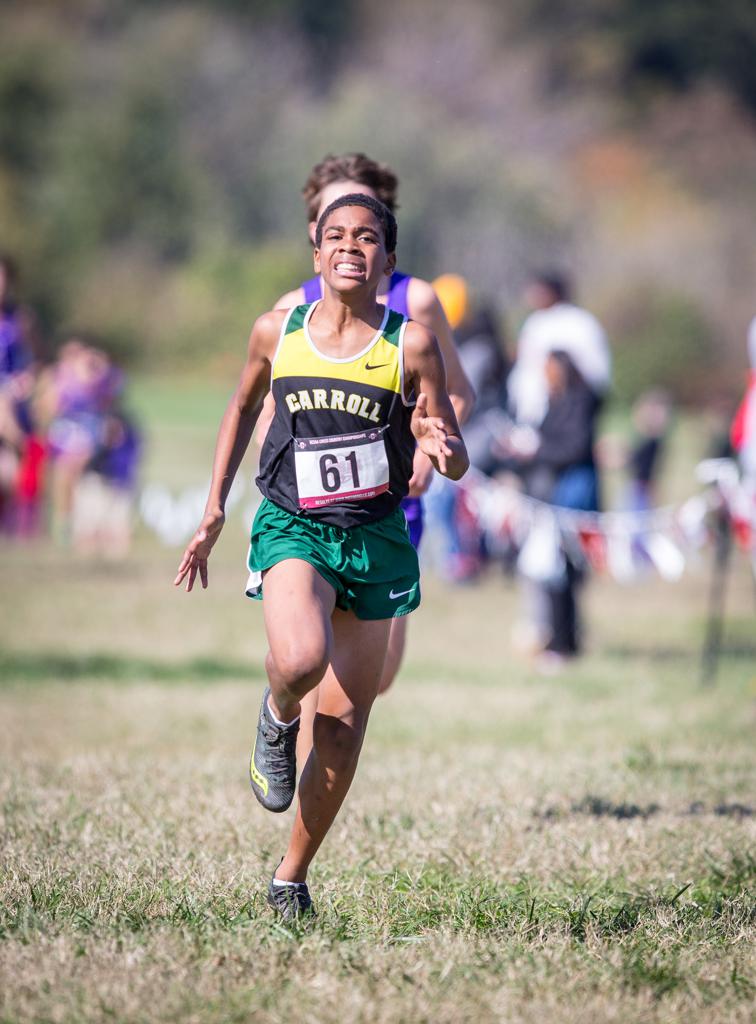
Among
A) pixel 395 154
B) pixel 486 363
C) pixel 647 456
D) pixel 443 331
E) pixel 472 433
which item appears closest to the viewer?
pixel 443 331

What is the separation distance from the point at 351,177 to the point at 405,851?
2501 mm

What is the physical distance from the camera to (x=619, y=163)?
6831 centimetres

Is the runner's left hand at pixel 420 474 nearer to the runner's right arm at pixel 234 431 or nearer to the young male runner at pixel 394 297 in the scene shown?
the young male runner at pixel 394 297

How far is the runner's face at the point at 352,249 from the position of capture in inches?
171

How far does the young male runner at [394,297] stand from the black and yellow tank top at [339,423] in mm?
623

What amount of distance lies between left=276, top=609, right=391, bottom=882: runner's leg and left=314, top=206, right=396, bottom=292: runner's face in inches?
40.6

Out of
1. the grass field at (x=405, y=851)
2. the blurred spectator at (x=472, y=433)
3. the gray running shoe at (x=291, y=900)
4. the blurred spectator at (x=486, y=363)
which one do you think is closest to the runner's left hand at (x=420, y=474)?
the grass field at (x=405, y=851)

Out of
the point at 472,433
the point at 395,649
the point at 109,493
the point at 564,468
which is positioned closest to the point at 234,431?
the point at 395,649

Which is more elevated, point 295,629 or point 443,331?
point 443,331

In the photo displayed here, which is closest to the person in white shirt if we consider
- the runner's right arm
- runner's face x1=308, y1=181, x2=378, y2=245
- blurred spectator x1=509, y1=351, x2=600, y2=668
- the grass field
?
blurred spectator x1=509, y1=351, x2=600, y2=668

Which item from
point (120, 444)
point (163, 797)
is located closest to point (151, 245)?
point (120, 444)

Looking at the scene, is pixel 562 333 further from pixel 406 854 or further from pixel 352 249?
pixel 352 249

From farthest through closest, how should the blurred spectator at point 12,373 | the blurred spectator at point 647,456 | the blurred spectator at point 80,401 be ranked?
the blurred spectator at point 647,456, the blurred spectator at point 80,401, the blurred spectator at point 12,373

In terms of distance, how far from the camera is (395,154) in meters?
55.5
